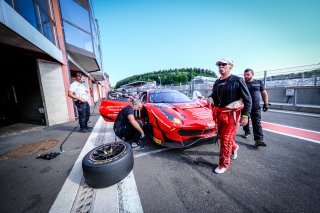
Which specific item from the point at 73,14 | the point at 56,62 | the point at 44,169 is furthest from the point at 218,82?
the point at 73,14

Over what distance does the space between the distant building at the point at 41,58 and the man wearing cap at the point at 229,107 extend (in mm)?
4633

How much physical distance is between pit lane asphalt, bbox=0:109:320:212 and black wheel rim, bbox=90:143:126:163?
0.46 metres

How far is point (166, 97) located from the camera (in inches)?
153

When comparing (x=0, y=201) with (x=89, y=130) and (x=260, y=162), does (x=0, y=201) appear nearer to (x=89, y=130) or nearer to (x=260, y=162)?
(x=89, y=130)

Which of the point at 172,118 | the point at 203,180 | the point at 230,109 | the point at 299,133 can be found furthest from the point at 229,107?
the point at 299,133

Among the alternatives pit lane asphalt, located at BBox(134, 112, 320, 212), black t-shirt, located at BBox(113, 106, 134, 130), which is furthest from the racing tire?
black t-shirt, located at BBox(113, 106, 134, 130)

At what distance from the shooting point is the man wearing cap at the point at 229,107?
208 cm

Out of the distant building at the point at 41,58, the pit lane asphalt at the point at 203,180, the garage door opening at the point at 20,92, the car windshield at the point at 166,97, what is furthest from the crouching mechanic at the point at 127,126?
the garage door opening at the point at 20,92

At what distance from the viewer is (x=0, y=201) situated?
1.73 meters

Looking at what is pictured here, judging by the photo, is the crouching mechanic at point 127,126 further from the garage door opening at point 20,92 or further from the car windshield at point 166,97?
the garage door opening at point 20,92

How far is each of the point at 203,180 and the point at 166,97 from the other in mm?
2379

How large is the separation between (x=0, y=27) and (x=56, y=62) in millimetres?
3148

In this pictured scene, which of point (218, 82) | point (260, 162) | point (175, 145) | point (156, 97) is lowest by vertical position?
point (260, 162)

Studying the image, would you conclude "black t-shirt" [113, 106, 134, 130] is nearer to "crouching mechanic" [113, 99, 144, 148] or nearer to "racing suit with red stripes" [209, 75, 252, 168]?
"crouching mechanic" [113, 99, 144, 148]
